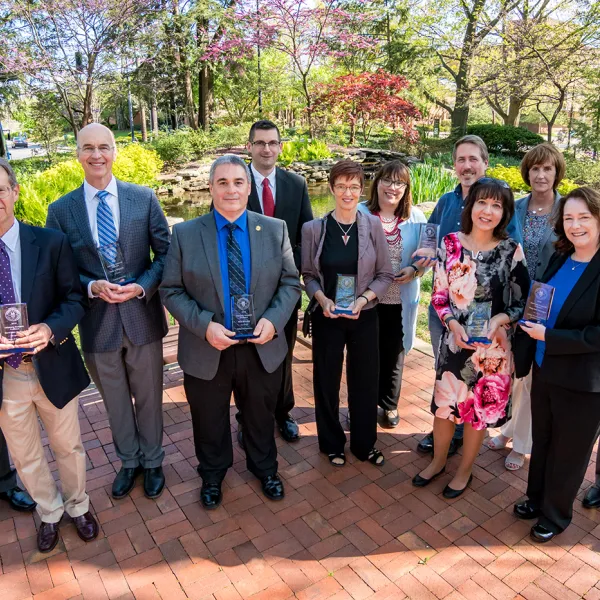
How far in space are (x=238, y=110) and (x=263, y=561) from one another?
30.3m

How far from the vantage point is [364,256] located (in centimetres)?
320

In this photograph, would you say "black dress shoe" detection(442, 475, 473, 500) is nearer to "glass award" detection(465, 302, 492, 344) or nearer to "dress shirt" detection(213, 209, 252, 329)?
"glass award" detection(465, 302, 492, 344)

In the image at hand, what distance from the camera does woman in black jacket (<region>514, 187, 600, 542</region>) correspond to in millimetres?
2504

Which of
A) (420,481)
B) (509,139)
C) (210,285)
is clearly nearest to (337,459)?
(420,481)

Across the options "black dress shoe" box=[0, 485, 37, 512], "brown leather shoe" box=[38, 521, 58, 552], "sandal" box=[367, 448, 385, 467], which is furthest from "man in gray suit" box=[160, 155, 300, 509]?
"black dress shoe" box=[0, 485, 37, 512]

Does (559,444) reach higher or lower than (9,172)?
lower

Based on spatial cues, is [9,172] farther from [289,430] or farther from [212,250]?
[289,430]

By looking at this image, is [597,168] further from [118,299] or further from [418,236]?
[118,299]

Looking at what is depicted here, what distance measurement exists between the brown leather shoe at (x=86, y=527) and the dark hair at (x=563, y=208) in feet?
9.84

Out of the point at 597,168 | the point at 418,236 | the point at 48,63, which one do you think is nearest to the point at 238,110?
the point at 48,63

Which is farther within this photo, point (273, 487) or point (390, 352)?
point (390, 352)

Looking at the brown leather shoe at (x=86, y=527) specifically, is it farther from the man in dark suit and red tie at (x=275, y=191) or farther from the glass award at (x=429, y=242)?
the glass award at (x=429, y=242)

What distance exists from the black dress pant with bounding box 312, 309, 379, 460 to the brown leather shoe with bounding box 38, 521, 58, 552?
172 cm

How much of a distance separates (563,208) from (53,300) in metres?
2.70
